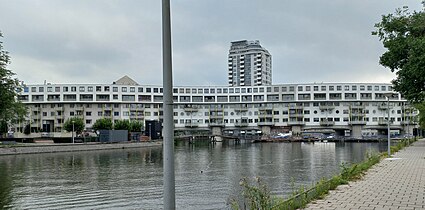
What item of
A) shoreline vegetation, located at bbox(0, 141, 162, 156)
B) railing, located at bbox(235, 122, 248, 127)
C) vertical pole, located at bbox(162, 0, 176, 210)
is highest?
vertical pole, located at bbox(162, 0, 176, 210)

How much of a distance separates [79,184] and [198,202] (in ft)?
35.0

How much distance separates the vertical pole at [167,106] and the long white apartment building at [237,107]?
11919cm

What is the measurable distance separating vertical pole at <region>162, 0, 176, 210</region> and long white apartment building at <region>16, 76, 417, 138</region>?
119193 millimetres

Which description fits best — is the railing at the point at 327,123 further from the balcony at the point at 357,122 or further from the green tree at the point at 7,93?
the green tree at the point at 7,93

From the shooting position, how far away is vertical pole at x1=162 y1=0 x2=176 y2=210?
625cm

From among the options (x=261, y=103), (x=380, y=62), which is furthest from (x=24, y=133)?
(x=380, y=62)

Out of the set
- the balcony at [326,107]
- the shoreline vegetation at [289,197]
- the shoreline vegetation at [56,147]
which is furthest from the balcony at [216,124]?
the shoreline vegetation at [289,197]

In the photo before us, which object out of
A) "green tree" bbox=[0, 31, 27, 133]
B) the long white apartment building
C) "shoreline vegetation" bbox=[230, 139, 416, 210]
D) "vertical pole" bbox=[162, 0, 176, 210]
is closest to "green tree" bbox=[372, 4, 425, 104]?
"shoreline vegetation" bbox=[230, 139, 416, 210]

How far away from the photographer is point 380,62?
32438mm

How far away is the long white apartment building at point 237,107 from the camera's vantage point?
124m

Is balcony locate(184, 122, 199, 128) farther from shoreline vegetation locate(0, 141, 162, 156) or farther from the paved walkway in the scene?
the paved walkway

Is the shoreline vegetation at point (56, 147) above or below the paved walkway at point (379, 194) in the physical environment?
below

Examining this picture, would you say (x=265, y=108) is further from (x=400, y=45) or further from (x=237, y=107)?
(x=400, y=45)

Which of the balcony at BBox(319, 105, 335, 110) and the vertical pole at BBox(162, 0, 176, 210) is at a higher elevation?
the balcony at BBox(319, 105, 335, 110)
